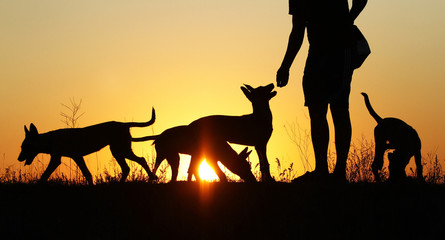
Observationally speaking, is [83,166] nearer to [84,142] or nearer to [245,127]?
[84,142]

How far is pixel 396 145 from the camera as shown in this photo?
10.4 meters

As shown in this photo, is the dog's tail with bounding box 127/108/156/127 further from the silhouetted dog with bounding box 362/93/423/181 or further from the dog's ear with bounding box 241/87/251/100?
the silhouetted dog with bounding box 362/93/423/181

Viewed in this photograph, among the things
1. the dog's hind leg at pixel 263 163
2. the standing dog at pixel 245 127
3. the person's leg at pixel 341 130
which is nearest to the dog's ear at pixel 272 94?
the standing dog at pixel 245 127

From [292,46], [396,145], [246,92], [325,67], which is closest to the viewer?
[325,67]

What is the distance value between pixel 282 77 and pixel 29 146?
19.2 ft

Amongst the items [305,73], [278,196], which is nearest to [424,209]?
[278,196]

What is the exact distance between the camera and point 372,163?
10430 millimetres

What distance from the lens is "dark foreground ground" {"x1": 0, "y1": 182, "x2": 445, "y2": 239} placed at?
565cm

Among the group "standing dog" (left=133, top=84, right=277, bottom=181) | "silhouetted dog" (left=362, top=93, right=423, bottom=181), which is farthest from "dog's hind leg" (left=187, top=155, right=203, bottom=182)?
"silhouetted dog" (left=362, top=93, right=423, bottom=181)

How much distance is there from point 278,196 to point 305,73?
173 centimetres

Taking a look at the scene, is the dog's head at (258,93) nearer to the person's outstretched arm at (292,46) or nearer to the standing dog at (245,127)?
the standing dog at (245,127)

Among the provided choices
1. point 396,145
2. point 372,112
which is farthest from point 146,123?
point 396,145

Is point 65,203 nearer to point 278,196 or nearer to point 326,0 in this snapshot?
point 278,196

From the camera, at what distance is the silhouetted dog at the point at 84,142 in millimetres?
11164
